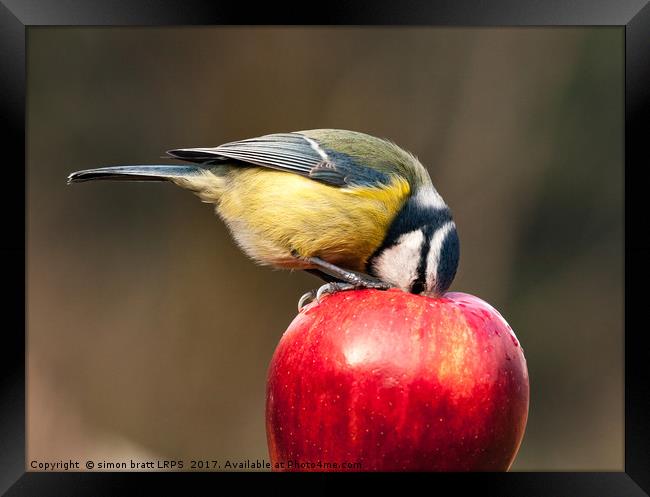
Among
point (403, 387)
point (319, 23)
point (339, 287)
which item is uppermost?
point (319, 23)

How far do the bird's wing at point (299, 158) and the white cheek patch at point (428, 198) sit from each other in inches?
3.3

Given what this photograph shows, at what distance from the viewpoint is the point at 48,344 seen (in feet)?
9.97

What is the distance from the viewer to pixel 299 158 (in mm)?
2068

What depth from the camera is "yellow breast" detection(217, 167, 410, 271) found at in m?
1.99

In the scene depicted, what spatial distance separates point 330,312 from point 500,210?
181 centimetres

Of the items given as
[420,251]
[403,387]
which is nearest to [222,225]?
[420,251]

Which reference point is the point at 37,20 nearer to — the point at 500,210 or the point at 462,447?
the point at 462,447

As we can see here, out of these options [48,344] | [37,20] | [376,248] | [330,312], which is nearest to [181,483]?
[330,312]

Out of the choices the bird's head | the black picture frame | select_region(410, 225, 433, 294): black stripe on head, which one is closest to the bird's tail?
the black picture frame

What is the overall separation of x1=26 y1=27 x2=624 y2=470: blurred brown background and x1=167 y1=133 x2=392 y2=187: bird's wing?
43.4 inches

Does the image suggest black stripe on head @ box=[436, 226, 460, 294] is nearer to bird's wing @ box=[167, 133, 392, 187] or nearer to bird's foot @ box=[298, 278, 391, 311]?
bird's foot @ box=[298, 278, 391, 311]

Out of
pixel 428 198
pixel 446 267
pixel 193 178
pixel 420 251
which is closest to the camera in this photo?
pixel 446 267

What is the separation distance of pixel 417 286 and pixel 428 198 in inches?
11.9

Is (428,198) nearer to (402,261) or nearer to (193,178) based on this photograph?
(402,261)
